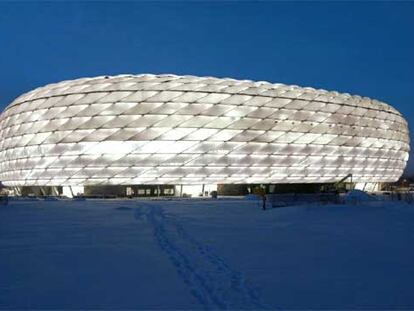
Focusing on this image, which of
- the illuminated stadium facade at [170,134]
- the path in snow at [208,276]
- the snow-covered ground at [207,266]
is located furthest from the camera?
the illuminated stadium facade at [170,134]

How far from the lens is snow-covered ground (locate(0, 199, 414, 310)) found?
713cm

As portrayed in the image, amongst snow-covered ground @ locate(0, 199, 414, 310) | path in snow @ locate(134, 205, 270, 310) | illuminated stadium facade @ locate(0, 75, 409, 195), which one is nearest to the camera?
path in snow @ locate(134, 205, 270, 310)

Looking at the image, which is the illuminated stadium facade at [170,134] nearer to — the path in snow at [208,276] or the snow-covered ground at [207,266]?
the snow-covered ground at [207,266]

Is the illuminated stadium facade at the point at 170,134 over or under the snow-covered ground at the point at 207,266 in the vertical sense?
over

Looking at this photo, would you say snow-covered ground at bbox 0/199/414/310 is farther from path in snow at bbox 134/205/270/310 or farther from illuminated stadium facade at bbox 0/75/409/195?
illuminated stadium facade at bbox 0/75/409/195

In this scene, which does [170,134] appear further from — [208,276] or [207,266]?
[208,276]

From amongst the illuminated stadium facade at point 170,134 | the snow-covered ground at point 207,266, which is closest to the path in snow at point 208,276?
the snow-covered ground at point 207,266

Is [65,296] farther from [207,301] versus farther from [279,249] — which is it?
[279,249]

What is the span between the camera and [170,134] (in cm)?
4753

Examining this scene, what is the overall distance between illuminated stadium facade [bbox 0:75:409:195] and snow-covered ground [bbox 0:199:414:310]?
104ft

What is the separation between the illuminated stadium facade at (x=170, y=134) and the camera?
156 feet

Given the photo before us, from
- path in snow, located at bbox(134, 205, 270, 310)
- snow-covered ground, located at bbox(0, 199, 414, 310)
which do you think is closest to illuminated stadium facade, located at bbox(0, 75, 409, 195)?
snow-covered ground, located at bbox(0, 199, 414, 310)

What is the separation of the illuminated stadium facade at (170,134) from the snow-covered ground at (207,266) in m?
31.6

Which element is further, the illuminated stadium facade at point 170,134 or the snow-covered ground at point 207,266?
the illuminated stadium facade at point 170,134
